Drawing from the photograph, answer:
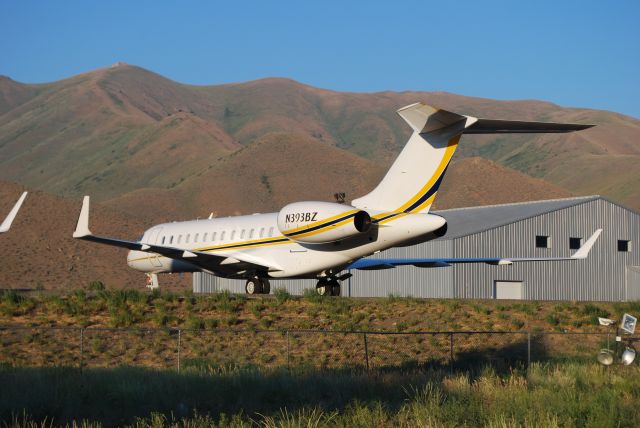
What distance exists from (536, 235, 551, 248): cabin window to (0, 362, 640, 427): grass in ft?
96.2

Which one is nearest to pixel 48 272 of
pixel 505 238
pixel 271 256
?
pixel 505 238

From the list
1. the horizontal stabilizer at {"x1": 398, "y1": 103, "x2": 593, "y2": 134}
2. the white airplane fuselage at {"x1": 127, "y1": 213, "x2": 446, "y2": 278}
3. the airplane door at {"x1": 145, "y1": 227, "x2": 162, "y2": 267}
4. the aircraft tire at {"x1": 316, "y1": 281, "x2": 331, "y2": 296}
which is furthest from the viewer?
the airplane door at {"x1": 145, "y1": 227, "x2": 162, "y2": 267}

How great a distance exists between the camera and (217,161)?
440ft

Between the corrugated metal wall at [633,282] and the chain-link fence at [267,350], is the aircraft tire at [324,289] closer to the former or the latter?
the chain-link fence at [267,350]

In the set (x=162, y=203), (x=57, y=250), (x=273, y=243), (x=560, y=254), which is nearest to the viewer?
(x=273, y=243)

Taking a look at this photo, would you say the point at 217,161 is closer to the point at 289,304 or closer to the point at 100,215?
the point at 100,215

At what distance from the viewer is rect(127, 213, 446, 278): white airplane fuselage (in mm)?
25469

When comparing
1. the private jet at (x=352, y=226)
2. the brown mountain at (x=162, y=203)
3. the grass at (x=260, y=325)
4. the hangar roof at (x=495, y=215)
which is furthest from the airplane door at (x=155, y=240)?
the brown mountain at (x=162, y=203)

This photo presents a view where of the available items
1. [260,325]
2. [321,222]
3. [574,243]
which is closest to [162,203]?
[574,243]

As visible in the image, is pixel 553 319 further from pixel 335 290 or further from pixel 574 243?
pixel 574 243

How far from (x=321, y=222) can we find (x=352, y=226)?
113cm

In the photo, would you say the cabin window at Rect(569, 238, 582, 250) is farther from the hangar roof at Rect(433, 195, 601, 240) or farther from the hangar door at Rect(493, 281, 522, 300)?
the hangar door at Rect(493, 281, 522, 300)

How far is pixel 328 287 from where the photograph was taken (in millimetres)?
30781

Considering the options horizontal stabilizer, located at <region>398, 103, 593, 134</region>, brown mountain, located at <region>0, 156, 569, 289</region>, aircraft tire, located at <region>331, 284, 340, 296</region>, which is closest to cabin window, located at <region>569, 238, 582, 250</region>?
aircraft tire, located at <region>331, 284, 340, 296</region>
